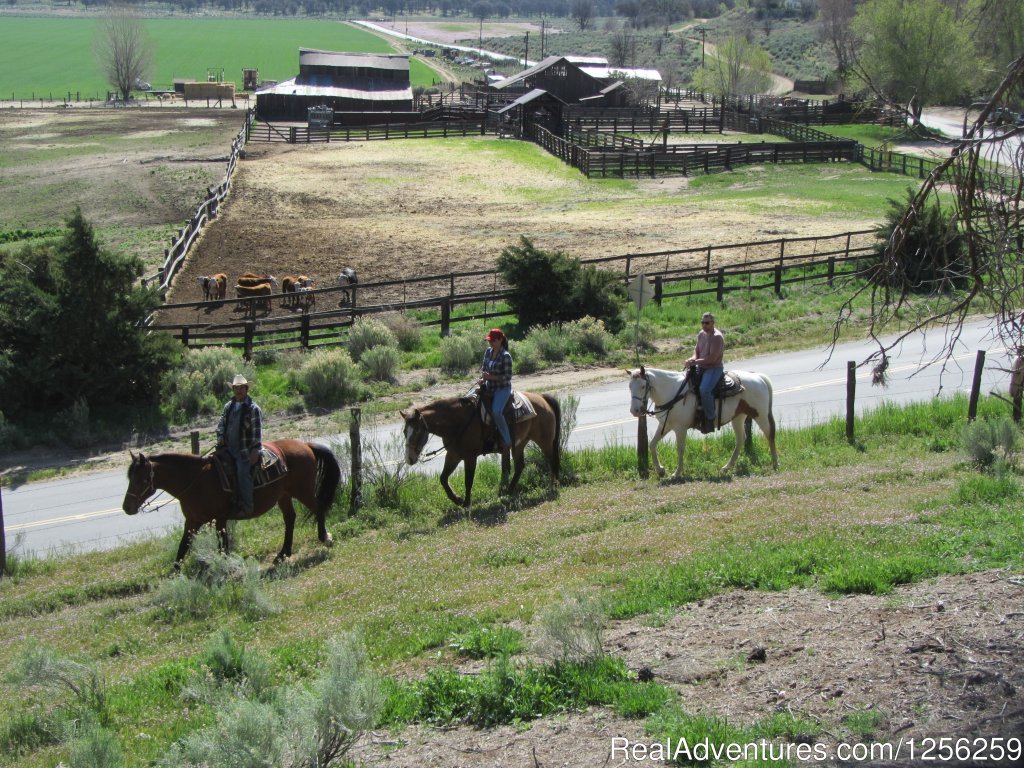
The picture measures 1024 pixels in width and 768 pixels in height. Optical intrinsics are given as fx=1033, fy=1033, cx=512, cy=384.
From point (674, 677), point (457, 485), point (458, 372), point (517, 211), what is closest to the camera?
point (674, 677)

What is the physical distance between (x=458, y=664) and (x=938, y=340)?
73.4ft

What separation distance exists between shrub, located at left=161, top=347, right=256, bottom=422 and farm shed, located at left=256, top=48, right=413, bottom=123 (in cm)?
6554

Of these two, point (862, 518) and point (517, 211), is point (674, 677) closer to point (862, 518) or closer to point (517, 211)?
point (862, 518)

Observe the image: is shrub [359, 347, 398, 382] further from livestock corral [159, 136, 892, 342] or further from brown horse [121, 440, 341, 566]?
brown horse [121, 440, 341, 566]

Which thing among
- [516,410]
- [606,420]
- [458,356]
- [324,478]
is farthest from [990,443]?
[458,356]

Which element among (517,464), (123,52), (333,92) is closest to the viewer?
(517,464)

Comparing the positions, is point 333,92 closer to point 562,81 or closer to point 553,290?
point 562,81

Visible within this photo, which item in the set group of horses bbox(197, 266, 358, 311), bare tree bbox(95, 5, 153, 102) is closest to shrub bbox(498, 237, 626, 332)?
group of horses bbox(197, 266, 358, 311)

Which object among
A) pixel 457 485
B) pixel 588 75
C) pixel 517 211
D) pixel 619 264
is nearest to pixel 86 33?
pixel 588 75

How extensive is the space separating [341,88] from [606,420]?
7842cm

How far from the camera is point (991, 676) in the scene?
6.41 metres

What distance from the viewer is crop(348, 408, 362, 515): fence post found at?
43.8ft

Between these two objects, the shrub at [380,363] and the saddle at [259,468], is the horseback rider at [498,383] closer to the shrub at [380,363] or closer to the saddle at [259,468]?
the saddle at [259,468]

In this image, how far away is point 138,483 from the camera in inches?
428
